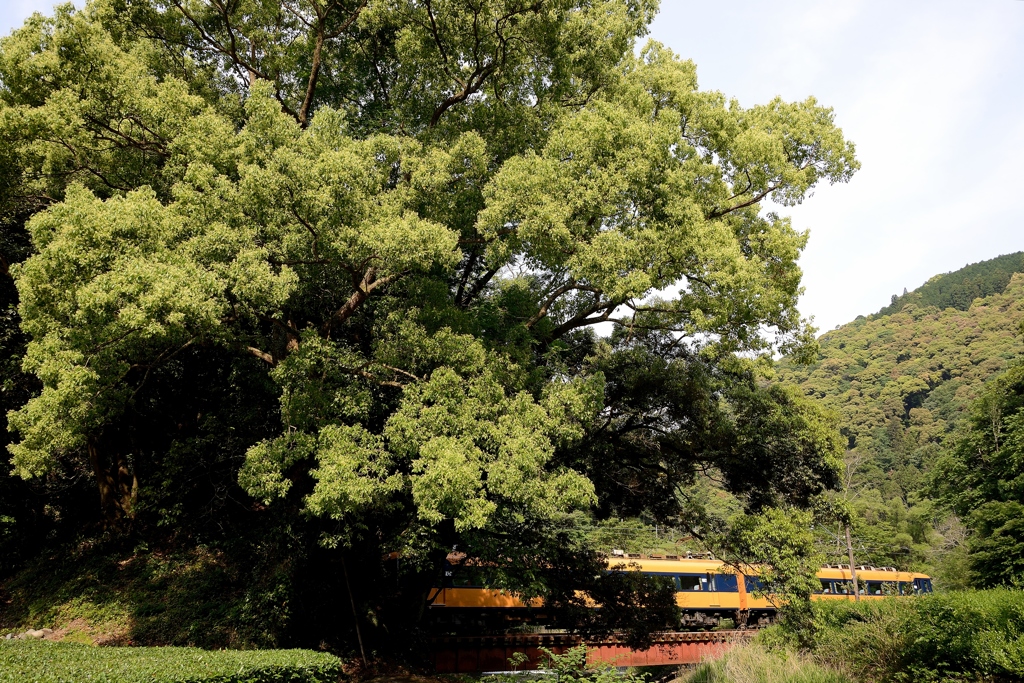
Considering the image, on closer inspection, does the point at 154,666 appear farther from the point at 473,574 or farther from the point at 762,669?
the point at 762,669

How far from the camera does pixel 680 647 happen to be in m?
15.4

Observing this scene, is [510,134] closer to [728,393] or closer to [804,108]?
[804,108]

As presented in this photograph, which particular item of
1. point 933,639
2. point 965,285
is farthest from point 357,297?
point 965,285

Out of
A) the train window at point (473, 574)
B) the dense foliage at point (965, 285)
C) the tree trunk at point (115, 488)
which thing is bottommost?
the train window at point (473, 574)

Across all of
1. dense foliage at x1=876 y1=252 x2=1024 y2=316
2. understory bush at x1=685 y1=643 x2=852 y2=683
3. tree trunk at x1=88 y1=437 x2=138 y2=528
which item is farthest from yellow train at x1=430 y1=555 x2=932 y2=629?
dense foliage at x1=876 y1=252 x2=1024 y2=316

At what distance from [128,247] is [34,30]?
14.3ft

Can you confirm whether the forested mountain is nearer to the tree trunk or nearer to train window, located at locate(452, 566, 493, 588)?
train window, located at locate(452, 566, 493, 588)

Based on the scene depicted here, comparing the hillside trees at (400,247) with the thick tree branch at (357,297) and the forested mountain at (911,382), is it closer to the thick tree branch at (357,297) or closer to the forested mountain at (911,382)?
the thick tree branch at (357,297)

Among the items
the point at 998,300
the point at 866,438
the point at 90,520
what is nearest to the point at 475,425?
the point at 90,520

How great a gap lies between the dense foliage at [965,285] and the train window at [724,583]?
78927 mm

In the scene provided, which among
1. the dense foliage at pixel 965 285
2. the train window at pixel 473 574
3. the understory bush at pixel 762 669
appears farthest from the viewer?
the dense foliage at pixel 965 285

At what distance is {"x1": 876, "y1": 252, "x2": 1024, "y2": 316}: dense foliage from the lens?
267ft

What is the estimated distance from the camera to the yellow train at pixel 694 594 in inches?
582

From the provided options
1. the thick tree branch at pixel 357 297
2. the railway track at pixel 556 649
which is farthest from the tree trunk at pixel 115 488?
the railway track at pixel 556 649
